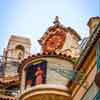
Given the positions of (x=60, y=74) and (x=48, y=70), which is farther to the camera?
(x=48, y=70)

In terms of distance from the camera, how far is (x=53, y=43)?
34281 mm

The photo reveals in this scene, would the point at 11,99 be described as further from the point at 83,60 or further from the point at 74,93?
the point at 83,60

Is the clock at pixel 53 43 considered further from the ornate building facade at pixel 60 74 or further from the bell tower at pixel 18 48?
the bell tower at pixel 18 48

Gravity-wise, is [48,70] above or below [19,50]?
above

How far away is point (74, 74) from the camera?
24.9m

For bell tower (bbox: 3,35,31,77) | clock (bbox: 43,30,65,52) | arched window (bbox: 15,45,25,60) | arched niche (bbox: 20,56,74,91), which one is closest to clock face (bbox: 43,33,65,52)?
clock (bbox: 43,30,65,52)

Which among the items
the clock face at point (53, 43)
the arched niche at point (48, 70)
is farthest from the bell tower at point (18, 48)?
the arched niche at point (48, 70)

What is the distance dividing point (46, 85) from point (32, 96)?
3.29 ft

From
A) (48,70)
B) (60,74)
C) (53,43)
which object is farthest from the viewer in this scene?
(53,43)

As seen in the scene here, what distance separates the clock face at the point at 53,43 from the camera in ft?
111

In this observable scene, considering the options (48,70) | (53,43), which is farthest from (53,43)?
(48,70)

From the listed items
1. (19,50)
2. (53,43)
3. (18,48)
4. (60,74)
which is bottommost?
(19,50)

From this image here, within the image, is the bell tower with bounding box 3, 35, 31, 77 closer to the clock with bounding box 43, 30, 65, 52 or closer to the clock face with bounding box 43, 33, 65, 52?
the clock with bounding box 43, 30, 65, 52

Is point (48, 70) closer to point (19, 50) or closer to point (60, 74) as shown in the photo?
point (60, 74)
